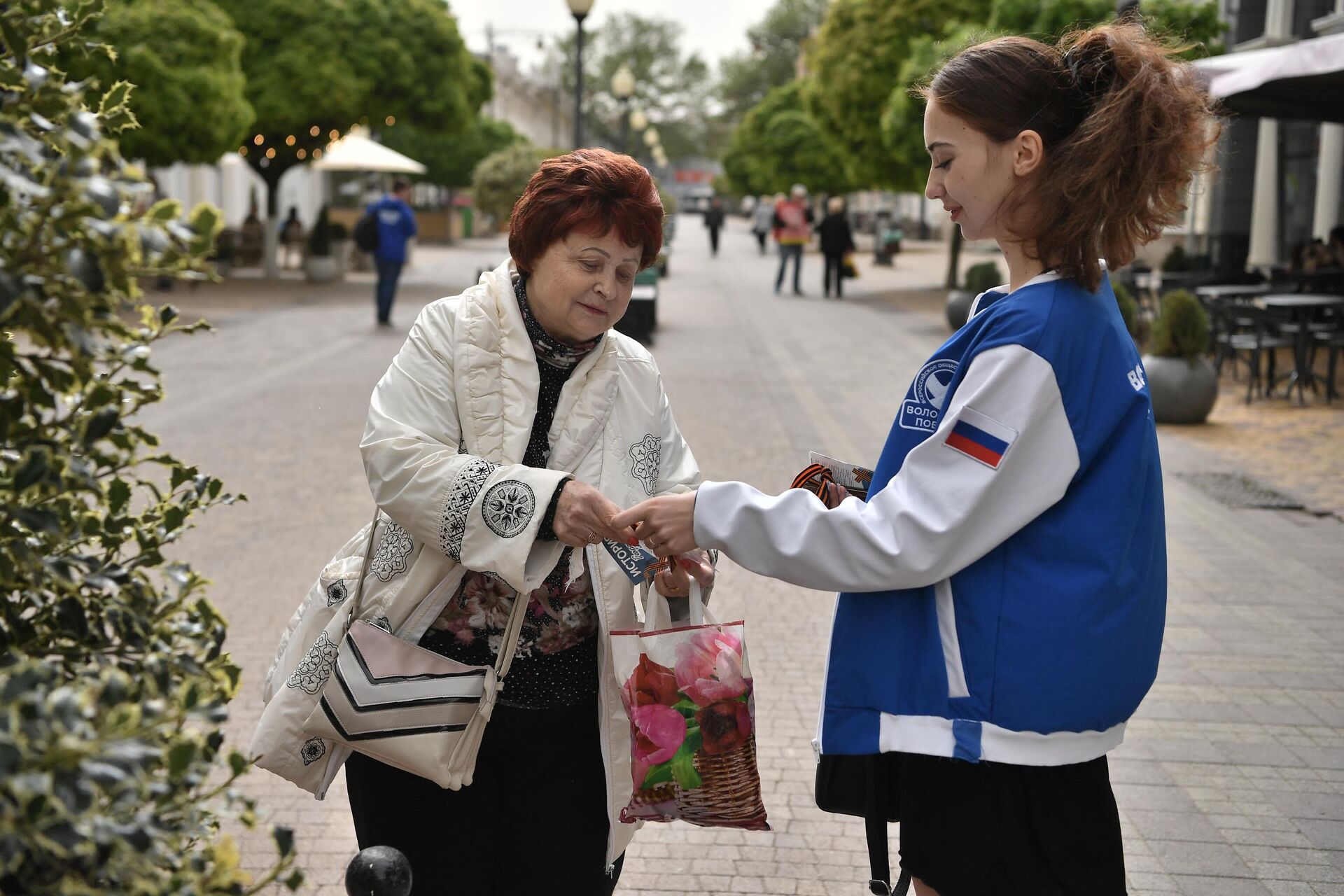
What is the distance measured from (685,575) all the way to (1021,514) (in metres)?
0.79

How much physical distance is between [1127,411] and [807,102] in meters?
30.5

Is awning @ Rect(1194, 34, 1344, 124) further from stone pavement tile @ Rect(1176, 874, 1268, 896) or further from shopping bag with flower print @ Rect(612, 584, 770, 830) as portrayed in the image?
shopping bag with flower print @ Rect(612, 584, 770, 830)

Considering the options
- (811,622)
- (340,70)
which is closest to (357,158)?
(340,70)

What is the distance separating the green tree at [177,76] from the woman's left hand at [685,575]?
19.0 metres

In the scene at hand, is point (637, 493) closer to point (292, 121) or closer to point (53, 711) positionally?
point (53, 711)

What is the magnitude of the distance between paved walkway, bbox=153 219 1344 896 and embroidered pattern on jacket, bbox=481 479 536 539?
182 cm

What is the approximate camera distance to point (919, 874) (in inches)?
85.7

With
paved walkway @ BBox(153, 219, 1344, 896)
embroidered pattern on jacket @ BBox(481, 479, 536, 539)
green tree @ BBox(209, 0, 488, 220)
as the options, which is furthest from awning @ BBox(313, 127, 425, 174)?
embroidered pattern on jacket @ BBox(481, 479, 536, 539)

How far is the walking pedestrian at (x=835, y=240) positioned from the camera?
25078mm

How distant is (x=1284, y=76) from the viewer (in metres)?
11.5

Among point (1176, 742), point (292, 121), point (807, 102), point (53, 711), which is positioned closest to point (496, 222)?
point (807, 102)

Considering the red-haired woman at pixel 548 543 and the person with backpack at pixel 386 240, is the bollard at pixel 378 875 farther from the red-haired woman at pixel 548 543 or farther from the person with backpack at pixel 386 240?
the person with backpack at pixel 386 240

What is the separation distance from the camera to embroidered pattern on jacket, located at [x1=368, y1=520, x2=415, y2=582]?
2.48m

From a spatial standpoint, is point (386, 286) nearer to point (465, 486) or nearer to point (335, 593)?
point (335, 593)
